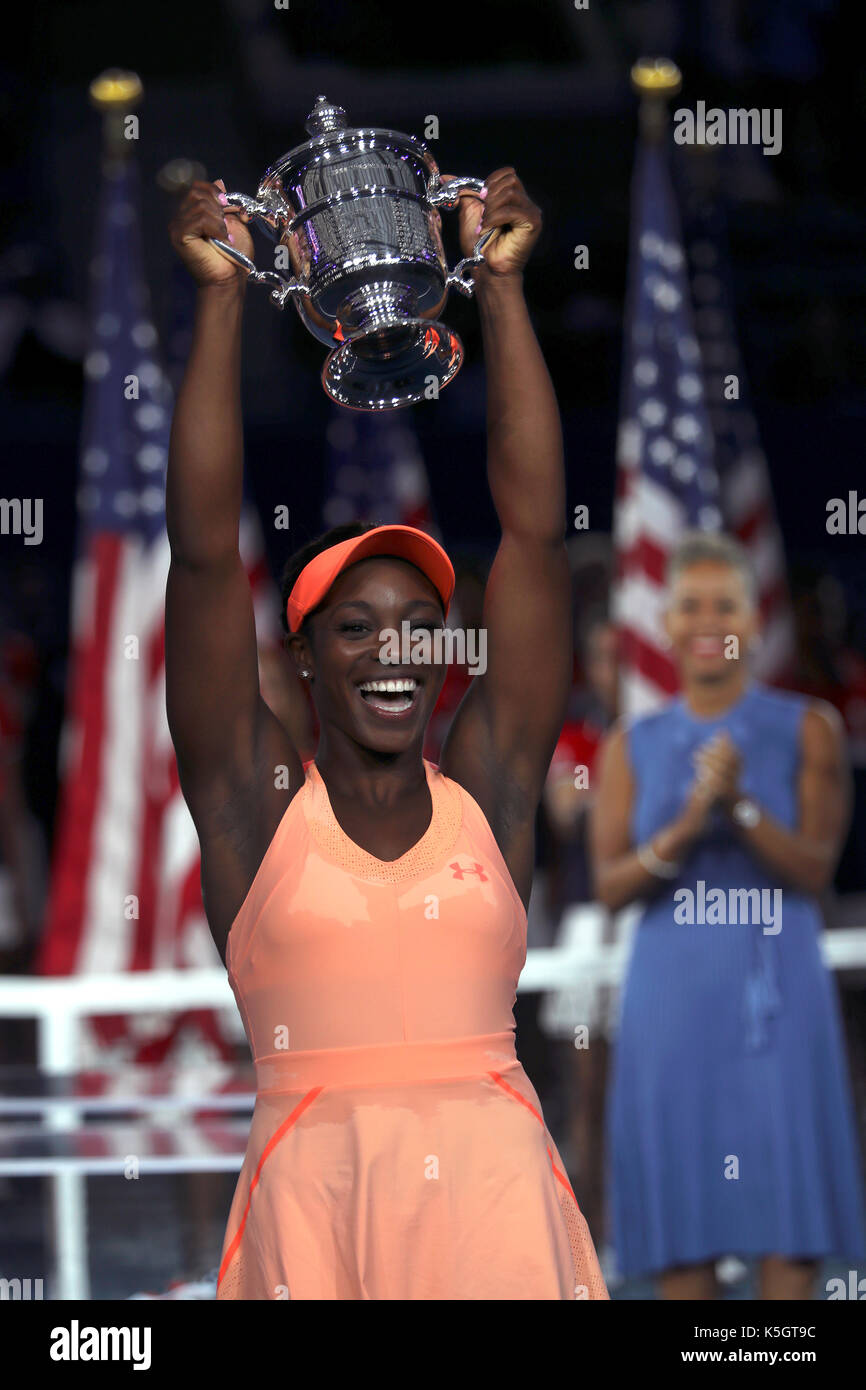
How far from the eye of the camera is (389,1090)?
1728 mm

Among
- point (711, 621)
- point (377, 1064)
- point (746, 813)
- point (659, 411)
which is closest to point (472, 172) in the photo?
point (659, 411)

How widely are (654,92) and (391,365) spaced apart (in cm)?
291

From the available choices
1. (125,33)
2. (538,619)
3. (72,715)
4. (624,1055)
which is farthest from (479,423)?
(538,619)

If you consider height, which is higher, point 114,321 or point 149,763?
point 114,321

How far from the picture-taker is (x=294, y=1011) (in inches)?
68.8

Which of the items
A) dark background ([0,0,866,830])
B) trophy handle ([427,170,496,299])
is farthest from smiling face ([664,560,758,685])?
dark background ([0,0,866,830])

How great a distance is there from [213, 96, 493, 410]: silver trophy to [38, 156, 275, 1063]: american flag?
265 cm

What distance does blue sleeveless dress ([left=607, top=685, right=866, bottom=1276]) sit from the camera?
3.40m

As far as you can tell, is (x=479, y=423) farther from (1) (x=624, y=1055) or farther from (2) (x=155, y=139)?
(1) (x=624, y=1055)

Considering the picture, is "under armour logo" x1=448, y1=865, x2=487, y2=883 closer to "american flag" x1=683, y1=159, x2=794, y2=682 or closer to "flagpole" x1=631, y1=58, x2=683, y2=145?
"flagpole" x1=631, y1=58, x2=683, y2=145

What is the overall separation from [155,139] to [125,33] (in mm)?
758

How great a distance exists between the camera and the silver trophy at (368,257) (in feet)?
6.23
